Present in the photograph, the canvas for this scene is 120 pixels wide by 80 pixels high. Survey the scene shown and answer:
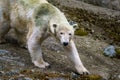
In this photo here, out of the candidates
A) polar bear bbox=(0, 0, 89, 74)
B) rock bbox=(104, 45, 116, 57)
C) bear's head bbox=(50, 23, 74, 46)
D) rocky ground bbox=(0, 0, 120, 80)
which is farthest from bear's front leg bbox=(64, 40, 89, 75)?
rock bbox=(104, 45, 116, 57)

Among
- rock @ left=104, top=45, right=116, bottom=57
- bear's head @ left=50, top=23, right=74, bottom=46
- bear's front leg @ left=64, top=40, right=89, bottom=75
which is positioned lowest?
rock @ left=104, top=45, right=116, bottom=57

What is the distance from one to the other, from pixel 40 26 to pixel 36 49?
65 centimetres

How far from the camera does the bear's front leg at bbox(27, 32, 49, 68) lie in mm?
11826

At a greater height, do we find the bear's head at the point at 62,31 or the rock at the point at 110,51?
the bear's head at the point at 62,31

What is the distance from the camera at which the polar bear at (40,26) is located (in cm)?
1138

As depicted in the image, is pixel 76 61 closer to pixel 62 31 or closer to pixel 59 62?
pixel 59 62

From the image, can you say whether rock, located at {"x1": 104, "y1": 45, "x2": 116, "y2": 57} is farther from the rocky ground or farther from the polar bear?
the polar bear

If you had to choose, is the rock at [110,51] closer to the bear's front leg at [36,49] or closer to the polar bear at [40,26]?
the polar bear at [40,26]

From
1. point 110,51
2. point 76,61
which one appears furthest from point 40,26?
point 110,51

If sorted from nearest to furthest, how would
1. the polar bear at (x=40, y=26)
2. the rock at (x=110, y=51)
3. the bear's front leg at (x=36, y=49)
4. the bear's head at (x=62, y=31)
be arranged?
→ 1. the bear's head at (x=62, y=31)
2. the polar bear at (x=40, y=26)
3. the bear's front leg at (x=36, y=49)
4. the rock at (x=110, y=51)

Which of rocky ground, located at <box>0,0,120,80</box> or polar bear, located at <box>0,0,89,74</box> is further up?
polar bear, located at <box>0,0,89,74</box>

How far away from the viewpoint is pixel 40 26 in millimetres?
11727

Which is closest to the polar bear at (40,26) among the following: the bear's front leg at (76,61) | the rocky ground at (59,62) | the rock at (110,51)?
the bear's front leg at (76,61)

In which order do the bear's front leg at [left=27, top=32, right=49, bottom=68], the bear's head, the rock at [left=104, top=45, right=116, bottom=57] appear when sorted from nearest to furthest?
the bear's head
the bear's front leg at [left=27, top=32, right=49, bottom=68]
the rock at [left=104, top=45, right=116, bottom=57]
